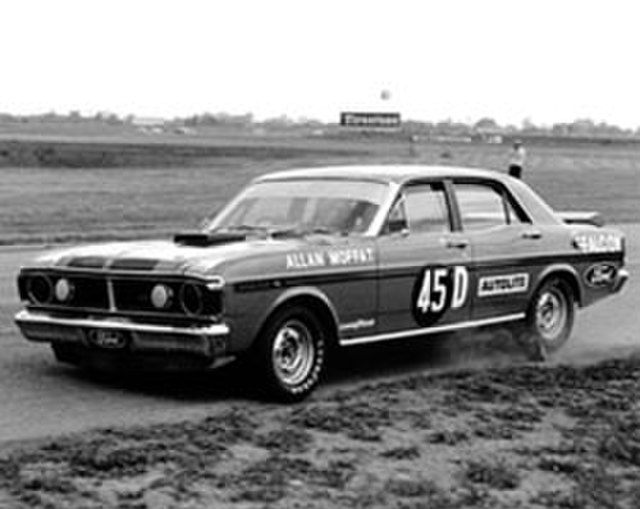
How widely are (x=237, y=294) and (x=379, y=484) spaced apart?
2.14 m

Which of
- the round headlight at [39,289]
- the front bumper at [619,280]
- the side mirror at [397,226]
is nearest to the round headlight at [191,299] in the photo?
the round headlight at [39,289]

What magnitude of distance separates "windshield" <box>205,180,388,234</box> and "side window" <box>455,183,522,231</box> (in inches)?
33.2

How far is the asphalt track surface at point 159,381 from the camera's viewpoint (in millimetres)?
7594

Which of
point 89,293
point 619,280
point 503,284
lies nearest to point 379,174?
point 503,284

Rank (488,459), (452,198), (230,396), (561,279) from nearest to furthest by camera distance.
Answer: (488,459)
(230,396)
(452,198)
(561,279)

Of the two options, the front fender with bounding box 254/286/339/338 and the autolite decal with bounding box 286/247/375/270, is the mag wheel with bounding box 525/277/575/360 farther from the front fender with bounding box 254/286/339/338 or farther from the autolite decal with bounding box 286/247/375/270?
the front fender with bounding box 254/286/339/338

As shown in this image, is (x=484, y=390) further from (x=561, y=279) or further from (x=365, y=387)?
(x=561, y=279)

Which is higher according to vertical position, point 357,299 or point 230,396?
point 357,299

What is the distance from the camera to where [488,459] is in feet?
21.7

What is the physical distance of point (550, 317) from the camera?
34.7 ft

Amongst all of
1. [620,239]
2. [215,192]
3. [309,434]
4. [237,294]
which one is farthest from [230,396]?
[215,192]

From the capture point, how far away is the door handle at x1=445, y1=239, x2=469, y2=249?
9469mm

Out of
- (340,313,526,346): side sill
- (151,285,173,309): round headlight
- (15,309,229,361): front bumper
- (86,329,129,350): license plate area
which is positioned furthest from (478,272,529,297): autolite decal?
(86,329,129,350): license plate area

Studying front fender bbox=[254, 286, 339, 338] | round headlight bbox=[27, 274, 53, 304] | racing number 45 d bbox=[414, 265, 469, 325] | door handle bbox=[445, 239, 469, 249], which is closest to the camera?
front fender bbox=[254, 286, 339, 338]
